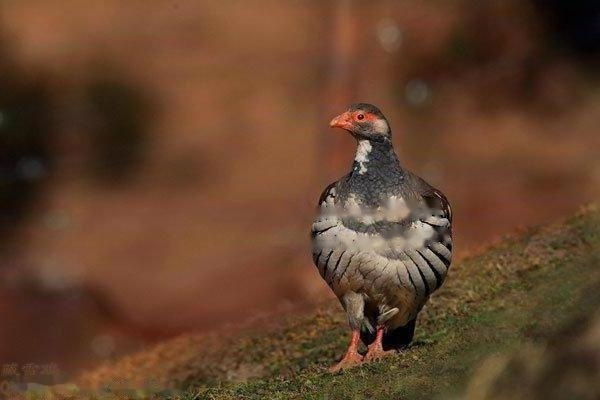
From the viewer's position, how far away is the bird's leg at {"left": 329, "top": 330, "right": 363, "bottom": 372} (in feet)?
38.0

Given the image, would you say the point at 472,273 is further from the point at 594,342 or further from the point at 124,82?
the point at 124,82

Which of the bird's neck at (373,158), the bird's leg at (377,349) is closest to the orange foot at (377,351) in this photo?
the bird's leg at (377,349)

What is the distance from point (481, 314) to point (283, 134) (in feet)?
30.5

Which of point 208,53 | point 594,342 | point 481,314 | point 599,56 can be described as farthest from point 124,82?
point 594,342

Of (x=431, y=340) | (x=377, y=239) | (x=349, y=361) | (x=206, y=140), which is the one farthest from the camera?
(x=206, y=140)

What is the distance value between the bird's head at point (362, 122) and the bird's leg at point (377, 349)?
4.43 ft

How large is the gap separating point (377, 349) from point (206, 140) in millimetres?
9685

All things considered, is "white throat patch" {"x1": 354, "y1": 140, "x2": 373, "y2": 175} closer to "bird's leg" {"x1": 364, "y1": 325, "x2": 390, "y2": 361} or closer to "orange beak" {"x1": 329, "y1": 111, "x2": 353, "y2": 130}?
"orange beak" {"x1": 329, "y1": 111, "x2": 353, "y2": 130}

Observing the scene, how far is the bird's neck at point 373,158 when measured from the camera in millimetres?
11820

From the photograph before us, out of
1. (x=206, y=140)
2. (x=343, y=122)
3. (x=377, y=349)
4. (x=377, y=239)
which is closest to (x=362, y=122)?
(x=343, y=122)

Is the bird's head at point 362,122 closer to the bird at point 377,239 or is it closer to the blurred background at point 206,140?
the bird at point 377,239

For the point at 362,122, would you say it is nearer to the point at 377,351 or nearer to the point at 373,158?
the point at 373,158

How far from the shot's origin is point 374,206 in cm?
1157

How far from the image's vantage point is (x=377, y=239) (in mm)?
11312
